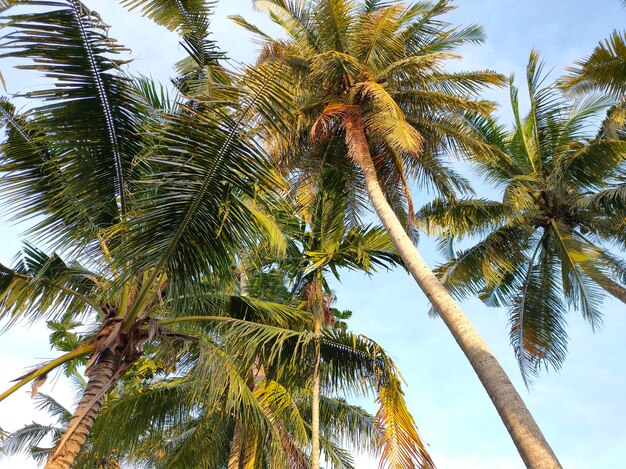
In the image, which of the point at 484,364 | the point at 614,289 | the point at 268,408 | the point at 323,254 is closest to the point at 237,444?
the point at 268,408

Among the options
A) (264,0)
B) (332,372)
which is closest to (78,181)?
(332,372)

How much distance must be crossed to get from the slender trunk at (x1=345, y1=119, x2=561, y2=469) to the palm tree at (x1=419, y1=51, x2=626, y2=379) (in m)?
5.74

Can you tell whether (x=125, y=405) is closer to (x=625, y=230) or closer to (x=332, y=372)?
(x=332, y=372)

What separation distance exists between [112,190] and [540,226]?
35.9 feet

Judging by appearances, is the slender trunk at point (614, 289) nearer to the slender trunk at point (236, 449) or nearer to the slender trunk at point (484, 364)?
the slender trunk at point (484, 364)

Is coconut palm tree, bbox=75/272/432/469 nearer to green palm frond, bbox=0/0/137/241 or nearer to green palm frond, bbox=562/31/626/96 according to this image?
green palm frond, bbox=0/0/137/241

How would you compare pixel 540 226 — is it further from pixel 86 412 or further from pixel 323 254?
pixel 86 412

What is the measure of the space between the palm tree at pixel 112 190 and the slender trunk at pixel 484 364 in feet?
7.35

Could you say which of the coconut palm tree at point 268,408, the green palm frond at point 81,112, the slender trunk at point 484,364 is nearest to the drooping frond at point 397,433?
the coconut palm tree at point 268,408

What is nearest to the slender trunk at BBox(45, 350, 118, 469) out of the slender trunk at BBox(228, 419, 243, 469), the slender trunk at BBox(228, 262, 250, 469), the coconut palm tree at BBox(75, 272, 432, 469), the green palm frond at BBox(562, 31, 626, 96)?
the coconut palm tree at BBox(75, 272, 432, 469)

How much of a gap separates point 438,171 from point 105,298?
803 centimetres

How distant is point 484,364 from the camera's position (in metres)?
5.50

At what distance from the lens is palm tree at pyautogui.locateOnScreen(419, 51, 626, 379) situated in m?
12.5

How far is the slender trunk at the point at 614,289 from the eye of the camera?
1188 centimetres
